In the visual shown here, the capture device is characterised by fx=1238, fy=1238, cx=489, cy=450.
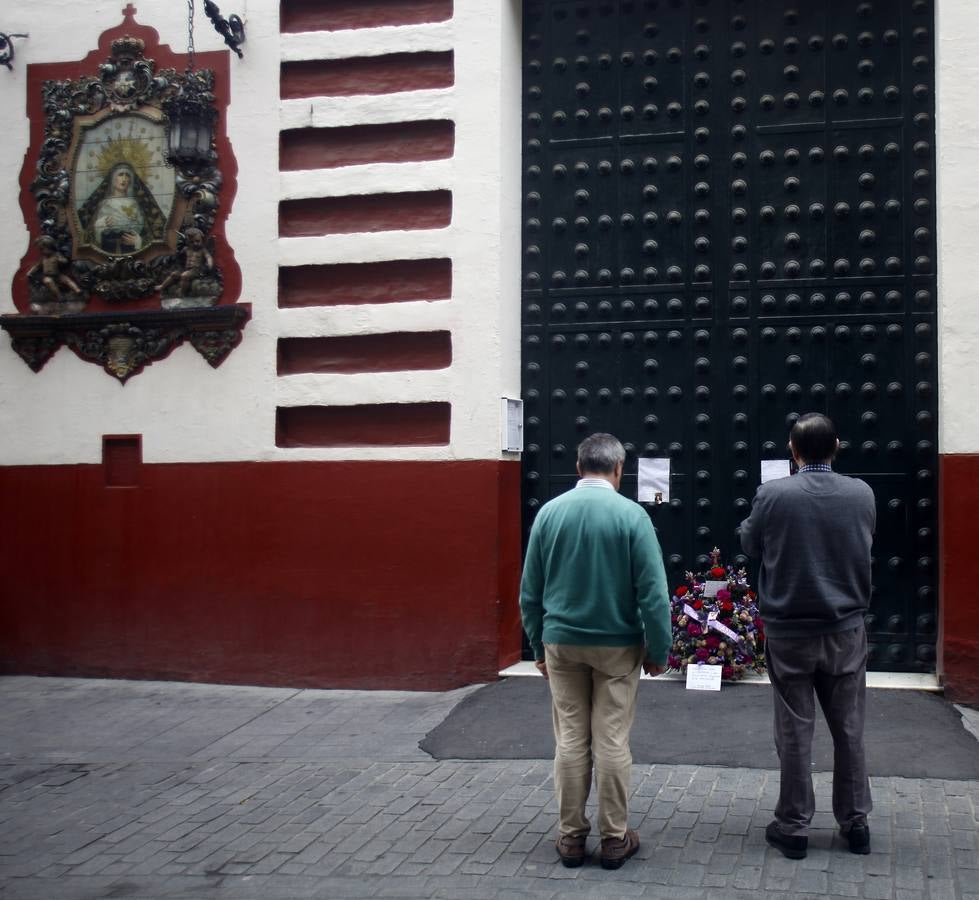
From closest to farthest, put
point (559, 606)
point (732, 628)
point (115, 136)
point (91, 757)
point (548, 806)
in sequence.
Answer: point (559, 606), point (548, 806), point (91, 757), point (732, 628), point (115, 136)

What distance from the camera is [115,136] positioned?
31.8 feet

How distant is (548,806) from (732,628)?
262 cm

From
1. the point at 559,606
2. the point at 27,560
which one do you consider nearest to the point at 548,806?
the point at 559,606

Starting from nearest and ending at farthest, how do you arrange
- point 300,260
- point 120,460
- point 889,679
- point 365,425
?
point 889,679, point 365,425, point 300,260, point 120,460

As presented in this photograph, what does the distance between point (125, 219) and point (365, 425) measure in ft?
8.40

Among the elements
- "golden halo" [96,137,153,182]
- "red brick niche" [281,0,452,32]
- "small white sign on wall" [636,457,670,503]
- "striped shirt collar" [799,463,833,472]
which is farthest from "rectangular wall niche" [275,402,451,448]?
"striped shirt collar" [799,463,833,472]

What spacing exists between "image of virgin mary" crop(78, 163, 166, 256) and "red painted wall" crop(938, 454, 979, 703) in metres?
6.08

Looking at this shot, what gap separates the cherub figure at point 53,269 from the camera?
9648mm

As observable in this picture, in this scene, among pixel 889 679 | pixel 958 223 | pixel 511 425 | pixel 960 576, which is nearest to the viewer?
pixel 960 576

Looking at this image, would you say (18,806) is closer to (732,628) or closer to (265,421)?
(265,421)

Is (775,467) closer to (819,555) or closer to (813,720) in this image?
A: (819,555)

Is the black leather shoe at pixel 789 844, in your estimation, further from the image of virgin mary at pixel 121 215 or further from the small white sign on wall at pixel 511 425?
the image of virgin mary at pixel 121 215

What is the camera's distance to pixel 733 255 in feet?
29.2

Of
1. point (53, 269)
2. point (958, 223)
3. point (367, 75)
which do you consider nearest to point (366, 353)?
point (367, 75)
